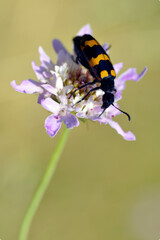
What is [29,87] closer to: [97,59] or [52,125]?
[52,125]

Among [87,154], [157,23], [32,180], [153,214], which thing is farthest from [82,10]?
[153,214]

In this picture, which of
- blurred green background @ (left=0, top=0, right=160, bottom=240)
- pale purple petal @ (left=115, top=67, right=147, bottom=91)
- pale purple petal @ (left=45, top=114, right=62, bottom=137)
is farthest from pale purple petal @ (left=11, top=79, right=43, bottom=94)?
blurred green background @ (left=0, top=0, right=160, bottom=240)

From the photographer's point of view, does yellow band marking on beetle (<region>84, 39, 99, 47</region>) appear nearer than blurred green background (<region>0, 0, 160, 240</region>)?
Yes

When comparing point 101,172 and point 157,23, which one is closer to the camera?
point 101,172

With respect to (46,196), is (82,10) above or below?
above

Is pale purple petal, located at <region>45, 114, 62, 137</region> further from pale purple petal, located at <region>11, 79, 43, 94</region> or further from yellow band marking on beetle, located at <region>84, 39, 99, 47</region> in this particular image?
yellow band marking on beetle, located at <region>84, 39, 99, 47</region>

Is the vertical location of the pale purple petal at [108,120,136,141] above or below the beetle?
below

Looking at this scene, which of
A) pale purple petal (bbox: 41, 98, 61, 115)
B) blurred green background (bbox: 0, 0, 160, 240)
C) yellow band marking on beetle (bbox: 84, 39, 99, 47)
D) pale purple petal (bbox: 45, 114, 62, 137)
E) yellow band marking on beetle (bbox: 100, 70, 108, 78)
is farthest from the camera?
blurred green background (bbox: 0, 0, 160, 240)

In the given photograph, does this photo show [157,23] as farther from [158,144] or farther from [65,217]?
[65,217]

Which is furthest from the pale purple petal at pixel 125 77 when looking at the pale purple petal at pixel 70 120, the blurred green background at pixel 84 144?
the blurred green background at pixel 84 144
